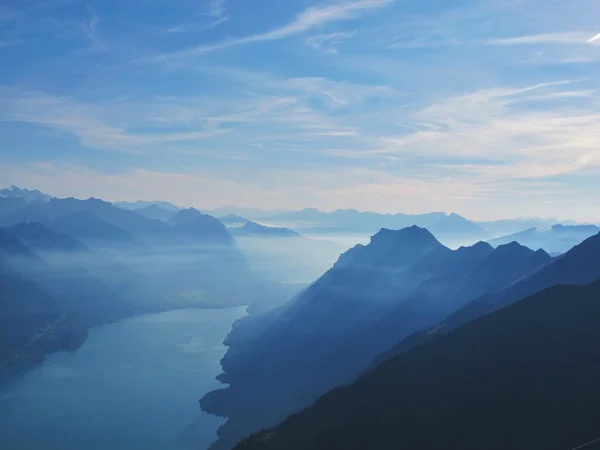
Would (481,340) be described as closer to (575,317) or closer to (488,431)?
(575,317)

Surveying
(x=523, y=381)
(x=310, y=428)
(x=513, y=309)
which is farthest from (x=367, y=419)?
(x=513, y=309)

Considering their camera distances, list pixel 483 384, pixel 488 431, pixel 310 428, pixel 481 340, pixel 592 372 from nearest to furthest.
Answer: pixel 488 431 < pixel 592 372 < pixel 483 384 < pixel 310 428 < pixel 481 340

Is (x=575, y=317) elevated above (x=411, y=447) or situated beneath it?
elevated above

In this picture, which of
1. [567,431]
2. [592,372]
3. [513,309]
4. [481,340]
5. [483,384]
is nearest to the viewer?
[567,431]

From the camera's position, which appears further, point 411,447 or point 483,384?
point 483,384

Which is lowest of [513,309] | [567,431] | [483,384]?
[567,431]

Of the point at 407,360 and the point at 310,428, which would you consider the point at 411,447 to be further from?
the point at 407,360

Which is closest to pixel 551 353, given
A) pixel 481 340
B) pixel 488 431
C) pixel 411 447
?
pixel 481 340
